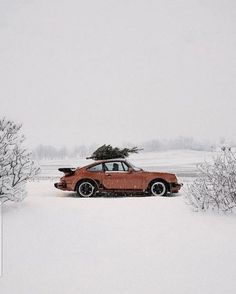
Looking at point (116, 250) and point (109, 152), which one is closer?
point (116, 250)

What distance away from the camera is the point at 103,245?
542 cm

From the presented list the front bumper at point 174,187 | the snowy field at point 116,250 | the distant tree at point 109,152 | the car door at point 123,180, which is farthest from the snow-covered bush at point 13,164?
the distant tree at point 109,152

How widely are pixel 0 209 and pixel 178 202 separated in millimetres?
3937

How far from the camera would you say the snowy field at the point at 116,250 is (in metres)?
4.46

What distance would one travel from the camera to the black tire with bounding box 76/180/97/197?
400 inches

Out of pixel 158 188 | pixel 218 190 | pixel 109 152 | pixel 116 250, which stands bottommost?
pixel 116 250

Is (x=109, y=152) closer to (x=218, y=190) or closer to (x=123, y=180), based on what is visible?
(x=123, y=180)

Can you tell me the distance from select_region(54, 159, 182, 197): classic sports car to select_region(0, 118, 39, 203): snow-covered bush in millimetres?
2620

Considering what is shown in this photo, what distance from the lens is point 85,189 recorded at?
1020cm

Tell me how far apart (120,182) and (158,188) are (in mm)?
1173

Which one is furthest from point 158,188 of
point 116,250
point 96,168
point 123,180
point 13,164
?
point 116,250

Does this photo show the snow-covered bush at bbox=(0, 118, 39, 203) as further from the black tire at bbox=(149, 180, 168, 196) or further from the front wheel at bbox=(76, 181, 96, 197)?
the black tire at bbox=(149, 180, 168, 196)

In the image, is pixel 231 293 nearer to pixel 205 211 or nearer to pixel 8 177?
pixel 205 211

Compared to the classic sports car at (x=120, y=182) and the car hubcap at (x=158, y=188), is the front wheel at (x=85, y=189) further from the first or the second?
the car hubcap at (x=158, y=188)
